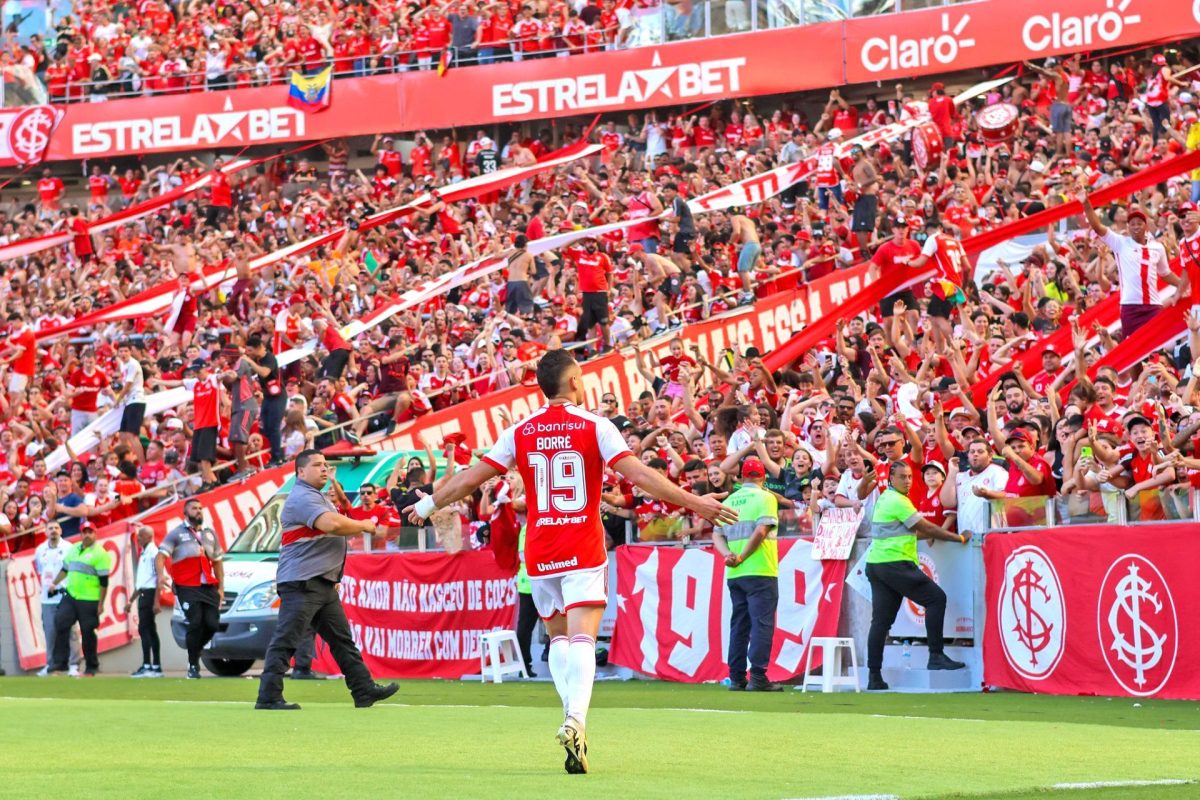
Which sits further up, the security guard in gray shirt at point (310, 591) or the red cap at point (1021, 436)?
the red cap at point (1021, 436)

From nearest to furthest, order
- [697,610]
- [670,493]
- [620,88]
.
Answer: [670,493], [697,610], [620,88]

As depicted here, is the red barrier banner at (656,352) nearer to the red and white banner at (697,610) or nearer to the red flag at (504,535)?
the red flag at (504,535)

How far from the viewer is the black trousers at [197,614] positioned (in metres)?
21.0

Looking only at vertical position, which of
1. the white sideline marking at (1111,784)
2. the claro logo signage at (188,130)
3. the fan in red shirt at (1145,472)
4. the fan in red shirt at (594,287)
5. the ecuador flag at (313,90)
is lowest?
the white sideline marking at (1111,784)

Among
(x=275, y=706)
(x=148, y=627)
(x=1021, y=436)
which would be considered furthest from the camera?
(x=148, y=627)

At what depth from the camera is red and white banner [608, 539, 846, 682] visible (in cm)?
1698

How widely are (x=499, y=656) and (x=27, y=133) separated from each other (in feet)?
96.2

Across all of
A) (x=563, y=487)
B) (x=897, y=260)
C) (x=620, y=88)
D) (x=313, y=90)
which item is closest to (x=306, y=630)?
(x=563, y=487)

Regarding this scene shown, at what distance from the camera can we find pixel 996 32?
33000 millimetres

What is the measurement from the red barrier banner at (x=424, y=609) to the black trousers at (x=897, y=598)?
548 centimetres

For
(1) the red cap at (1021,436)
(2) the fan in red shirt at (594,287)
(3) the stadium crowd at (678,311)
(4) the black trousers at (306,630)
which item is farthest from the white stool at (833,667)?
(2) the fan in red shirt at (594,287)

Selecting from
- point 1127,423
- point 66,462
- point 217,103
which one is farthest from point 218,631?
point 217,103

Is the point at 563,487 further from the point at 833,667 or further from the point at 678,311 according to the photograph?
the point at 678,311

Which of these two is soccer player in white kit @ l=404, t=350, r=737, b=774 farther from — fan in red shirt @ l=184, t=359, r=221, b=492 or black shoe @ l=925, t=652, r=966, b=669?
fan in red shirt @ l=184, t=359, r=221, b=492
